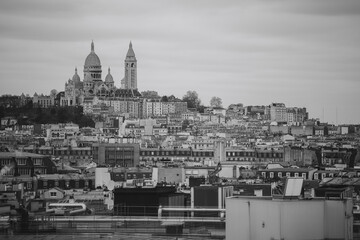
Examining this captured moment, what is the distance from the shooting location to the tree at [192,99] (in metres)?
188

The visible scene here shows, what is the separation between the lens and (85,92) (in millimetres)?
176625

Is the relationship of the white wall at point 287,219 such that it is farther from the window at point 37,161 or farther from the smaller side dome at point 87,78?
the smaller side dome at point 87,78

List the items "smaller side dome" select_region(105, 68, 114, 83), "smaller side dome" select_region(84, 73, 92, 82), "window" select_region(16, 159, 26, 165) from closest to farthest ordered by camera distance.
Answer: "window" select_region(16, 159, 26, 165) → "smaller side dome" select_region(84, 73, 92, 82) → "smaller side dome" select_region(105, 68, 114, 83)

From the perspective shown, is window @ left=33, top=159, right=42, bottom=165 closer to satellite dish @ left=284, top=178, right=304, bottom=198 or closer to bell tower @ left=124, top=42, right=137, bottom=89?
satellite dish @ left=284, top=178, right=304, bottom=198

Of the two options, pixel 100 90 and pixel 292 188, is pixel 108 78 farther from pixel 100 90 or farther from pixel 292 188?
pixel 292 188

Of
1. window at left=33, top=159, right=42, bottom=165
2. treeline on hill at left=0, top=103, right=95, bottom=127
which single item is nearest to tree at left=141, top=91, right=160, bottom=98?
treeline on hill at left=0, top=103, right=95, bottom=127

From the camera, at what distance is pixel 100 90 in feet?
584

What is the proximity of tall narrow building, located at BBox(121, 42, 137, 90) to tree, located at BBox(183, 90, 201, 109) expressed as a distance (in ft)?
23.8

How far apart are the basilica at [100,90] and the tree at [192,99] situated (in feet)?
25.7

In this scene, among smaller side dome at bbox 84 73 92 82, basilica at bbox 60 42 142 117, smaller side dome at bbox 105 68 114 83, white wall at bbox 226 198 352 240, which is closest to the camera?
white wall at bbox 226 198 352 240

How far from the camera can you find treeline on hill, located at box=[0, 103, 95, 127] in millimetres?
133500

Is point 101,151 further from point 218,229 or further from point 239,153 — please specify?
point 218,229

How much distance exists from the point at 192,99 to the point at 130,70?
42.1 ft

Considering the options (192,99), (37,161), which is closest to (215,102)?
(192,99)
